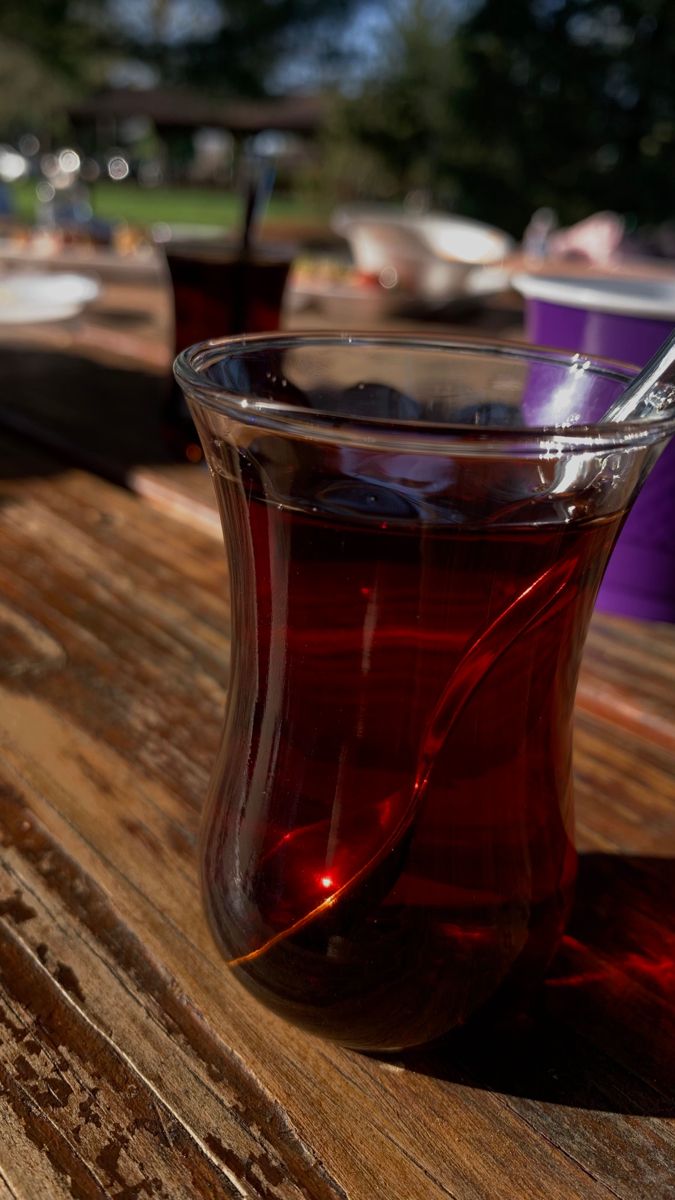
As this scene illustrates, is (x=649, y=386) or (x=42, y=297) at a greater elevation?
(x=649, y=386)

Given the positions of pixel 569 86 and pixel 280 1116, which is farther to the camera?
pixel 569 86

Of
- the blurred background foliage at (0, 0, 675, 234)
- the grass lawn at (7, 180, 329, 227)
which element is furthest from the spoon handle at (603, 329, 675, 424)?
the grass lawn at (7, 180, 329, 227)

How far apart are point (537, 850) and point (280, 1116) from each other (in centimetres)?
10

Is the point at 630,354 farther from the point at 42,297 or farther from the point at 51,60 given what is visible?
the point at 51,60

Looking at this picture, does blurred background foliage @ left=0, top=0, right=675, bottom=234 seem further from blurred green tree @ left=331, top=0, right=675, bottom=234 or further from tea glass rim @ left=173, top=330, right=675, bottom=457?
tea glass rim @ left=173, top=330, right=675, bottom=457

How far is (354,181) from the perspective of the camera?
419 inches

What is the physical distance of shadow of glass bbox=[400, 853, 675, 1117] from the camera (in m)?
0.30

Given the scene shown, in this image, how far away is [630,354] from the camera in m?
0.56

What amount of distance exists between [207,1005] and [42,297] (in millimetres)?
1042

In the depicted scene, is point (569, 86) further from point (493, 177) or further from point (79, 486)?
point (79, 486)

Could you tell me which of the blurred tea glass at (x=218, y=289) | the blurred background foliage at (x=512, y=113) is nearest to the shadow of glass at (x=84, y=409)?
the blurred tea glass at (x=218, y=289)

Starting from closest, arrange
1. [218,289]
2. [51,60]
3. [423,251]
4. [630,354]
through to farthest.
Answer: [630,354]
[218,289]
[423,251]
[51,60]

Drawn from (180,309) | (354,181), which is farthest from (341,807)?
(354,181)

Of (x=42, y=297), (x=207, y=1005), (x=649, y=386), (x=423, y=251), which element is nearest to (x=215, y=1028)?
(x=207, y=1005)
